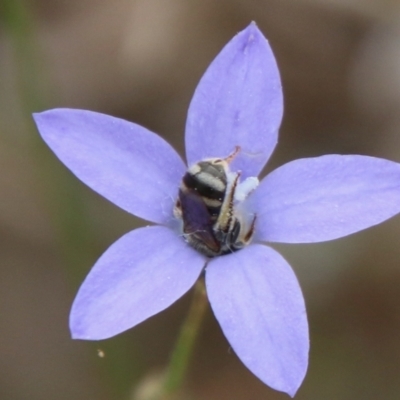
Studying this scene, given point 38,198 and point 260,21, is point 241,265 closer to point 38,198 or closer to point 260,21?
point 38,198

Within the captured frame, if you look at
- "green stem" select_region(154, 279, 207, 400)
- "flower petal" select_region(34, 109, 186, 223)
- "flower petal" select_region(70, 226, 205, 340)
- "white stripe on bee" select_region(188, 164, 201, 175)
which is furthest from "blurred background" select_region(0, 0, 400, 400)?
"white stripe on bee" select_region(188, 164, 201, 175)

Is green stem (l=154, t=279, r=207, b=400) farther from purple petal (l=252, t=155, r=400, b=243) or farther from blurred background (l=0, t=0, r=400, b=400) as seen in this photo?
blurred background (l=0, t=0, r=400, b=400)

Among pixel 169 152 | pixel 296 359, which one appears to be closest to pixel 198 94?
pixel 169 152

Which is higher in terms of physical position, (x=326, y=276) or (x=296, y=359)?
(x=296, y=359)

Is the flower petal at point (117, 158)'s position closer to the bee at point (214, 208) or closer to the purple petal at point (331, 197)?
the bee at point (214, 208)

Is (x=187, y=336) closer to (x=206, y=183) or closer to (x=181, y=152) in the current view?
(x=206, y=183)

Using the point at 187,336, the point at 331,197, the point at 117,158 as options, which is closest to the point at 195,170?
the point at 117,158

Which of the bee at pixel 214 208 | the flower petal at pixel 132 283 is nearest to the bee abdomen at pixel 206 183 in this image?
the bee at pixel 214 208
